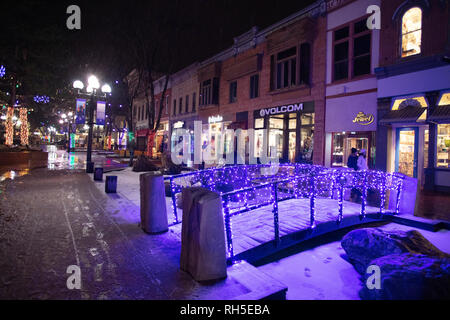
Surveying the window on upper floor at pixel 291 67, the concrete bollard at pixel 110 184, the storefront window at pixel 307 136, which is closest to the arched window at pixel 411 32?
the window on upper floor at pixel 291 67

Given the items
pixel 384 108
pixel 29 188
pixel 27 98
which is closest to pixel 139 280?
pixel 29 188

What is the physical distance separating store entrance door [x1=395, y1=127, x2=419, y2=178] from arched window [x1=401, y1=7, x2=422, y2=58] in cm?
363

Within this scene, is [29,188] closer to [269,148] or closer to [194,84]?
[269,148]

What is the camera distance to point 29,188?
1002 cm

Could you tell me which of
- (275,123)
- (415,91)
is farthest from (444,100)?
(275,123)

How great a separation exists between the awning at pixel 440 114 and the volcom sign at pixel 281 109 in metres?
7.21

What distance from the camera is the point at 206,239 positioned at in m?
3.39

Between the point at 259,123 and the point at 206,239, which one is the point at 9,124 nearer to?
the point at 259,123

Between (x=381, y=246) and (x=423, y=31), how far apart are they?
11835 mm

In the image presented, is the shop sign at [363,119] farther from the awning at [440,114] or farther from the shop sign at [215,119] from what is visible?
the shop sign at [215,119]

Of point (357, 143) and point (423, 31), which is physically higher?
point (423, 31)
